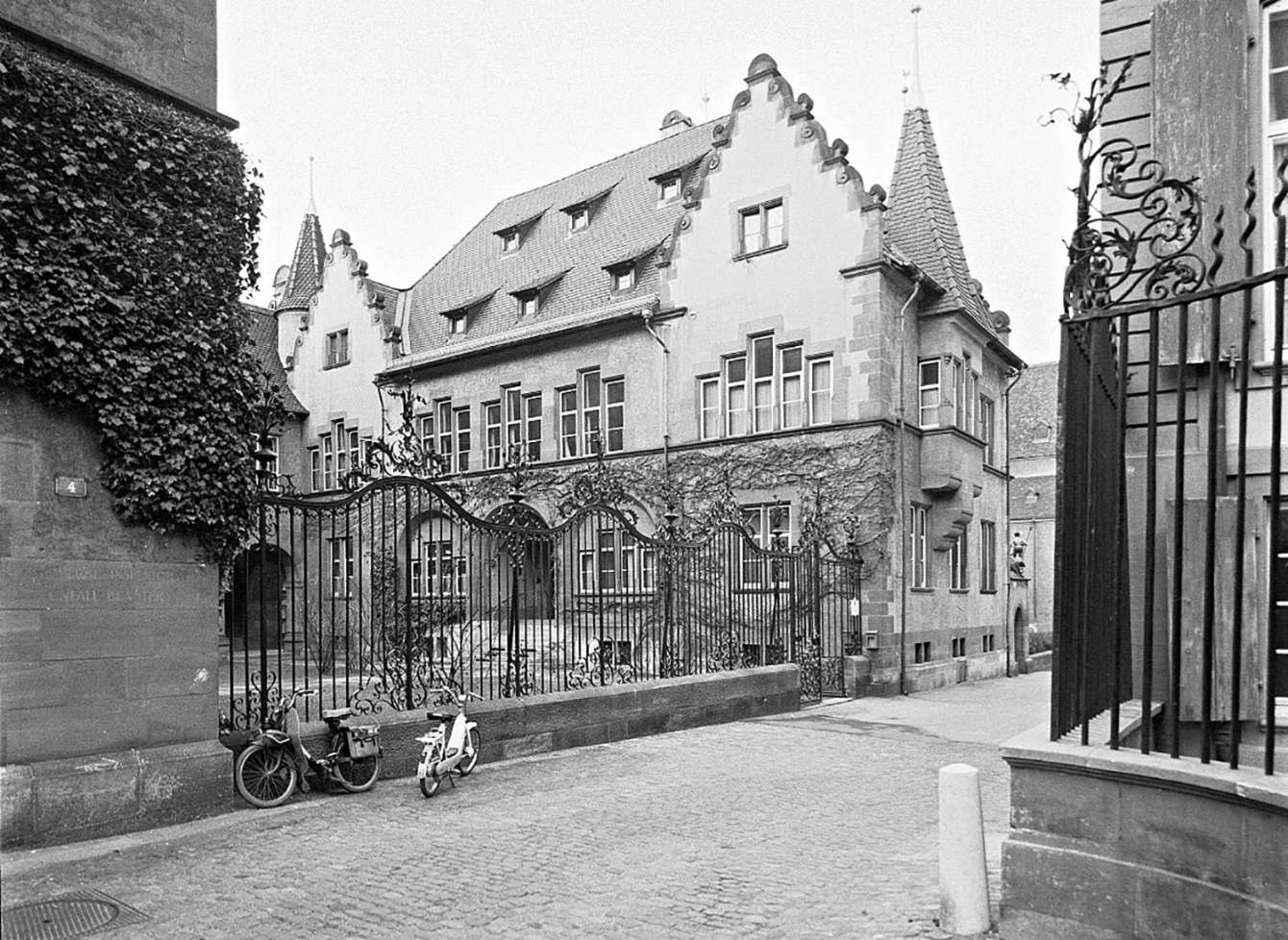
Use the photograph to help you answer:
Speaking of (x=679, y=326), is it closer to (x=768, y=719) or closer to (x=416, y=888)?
(x=768, y=719)

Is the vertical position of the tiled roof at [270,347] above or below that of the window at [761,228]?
below

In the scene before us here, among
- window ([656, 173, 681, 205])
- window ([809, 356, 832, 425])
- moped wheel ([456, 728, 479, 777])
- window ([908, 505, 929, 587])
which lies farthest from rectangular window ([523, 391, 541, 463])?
moped wheel ([456, 728, 479, 777])

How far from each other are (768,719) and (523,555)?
5020mm

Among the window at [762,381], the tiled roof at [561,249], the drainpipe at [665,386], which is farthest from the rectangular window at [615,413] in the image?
the window at [762,381]

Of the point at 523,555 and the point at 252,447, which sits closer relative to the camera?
the point at 252,447

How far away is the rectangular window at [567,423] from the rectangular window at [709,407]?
4228 mm

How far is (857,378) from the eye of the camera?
21719mm

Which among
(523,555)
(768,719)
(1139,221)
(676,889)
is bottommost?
(768,719)

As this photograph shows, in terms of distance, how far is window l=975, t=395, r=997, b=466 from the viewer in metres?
25.6

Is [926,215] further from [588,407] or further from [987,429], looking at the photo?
[588,407]

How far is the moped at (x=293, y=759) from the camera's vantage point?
8.66 meters

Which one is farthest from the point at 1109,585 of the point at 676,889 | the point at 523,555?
the point at 523,555

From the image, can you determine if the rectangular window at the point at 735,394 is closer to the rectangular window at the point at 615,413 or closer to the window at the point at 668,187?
the rectangular window at the point at 615,413

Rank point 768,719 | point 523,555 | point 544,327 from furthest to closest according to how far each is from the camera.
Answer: point 544,327
point 768,719
point 523,555
